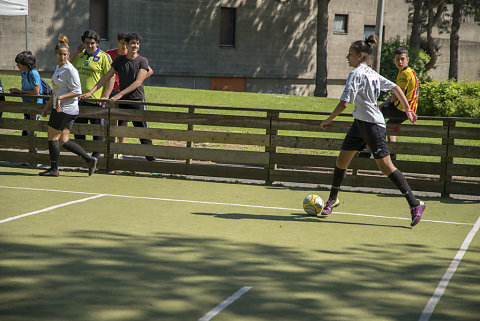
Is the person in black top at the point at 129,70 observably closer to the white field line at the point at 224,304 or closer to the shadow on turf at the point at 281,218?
the shadow on turf at the point at 281,218

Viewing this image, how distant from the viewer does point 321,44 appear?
105ft

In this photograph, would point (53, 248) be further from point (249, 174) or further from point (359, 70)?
point (249, 174)

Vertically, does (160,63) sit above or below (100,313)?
above

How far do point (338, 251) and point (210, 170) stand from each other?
5096mm

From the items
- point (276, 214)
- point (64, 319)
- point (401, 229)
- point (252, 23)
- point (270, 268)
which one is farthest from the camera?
point (252, 23)

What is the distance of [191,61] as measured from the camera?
3278cm

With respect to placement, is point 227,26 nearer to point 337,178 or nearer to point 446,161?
point 446,161

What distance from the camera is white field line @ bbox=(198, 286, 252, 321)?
4.65 m

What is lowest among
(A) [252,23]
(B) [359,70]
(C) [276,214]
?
(C) [276,214]

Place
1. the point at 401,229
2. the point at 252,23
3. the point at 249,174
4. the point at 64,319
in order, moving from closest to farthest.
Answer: the point at 64,319
the point at 401,229
the point at 249,174
the point at 252,23

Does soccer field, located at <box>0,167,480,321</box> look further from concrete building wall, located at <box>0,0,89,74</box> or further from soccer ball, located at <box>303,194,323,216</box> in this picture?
concrete building wall, located at <box>0,0,89,74</box>

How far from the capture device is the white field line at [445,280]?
16.2ft

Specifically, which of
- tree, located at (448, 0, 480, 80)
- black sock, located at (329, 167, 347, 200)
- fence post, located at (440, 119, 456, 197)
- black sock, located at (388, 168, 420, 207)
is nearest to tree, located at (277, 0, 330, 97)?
tree, located at (448, 0, 480, 80)

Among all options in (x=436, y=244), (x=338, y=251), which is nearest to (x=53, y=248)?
(x=338, y=251)
